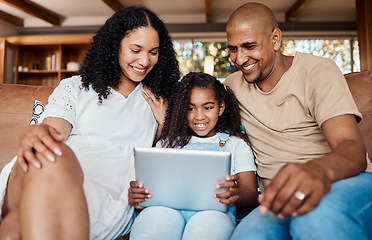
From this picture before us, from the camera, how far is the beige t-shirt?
4.22 ft

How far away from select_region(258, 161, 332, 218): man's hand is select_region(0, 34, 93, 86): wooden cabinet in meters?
5.62

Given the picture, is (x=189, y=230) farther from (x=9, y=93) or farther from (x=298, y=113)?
(x=9, y=93)

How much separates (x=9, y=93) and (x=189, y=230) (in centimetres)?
124

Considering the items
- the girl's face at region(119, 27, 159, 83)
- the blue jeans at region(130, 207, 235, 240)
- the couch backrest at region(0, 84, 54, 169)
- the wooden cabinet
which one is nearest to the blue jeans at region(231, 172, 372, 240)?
the blue jeans at region(130, 207, 235, 240)

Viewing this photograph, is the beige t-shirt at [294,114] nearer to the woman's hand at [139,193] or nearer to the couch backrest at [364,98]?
the couch backrest at [364,98]

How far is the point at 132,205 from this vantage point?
1.30 m

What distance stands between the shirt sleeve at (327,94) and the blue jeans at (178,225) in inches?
19.6

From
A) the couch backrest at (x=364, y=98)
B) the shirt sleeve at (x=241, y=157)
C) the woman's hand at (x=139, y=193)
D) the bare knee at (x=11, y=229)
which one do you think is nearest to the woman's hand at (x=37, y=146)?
the bare knee at (x=11, y=229)

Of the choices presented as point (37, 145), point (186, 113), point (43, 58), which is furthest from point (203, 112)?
point (43, 58)

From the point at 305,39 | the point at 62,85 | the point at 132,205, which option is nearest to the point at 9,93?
the point at 62,85

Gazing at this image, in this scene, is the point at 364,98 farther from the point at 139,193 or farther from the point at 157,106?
the point at 139,193

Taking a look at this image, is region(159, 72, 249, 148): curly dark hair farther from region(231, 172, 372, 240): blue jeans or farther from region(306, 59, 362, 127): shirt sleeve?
region(231, 172, 372, 240): blue jeans

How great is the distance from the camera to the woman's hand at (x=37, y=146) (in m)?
0.92

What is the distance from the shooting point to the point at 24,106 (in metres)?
1.75
